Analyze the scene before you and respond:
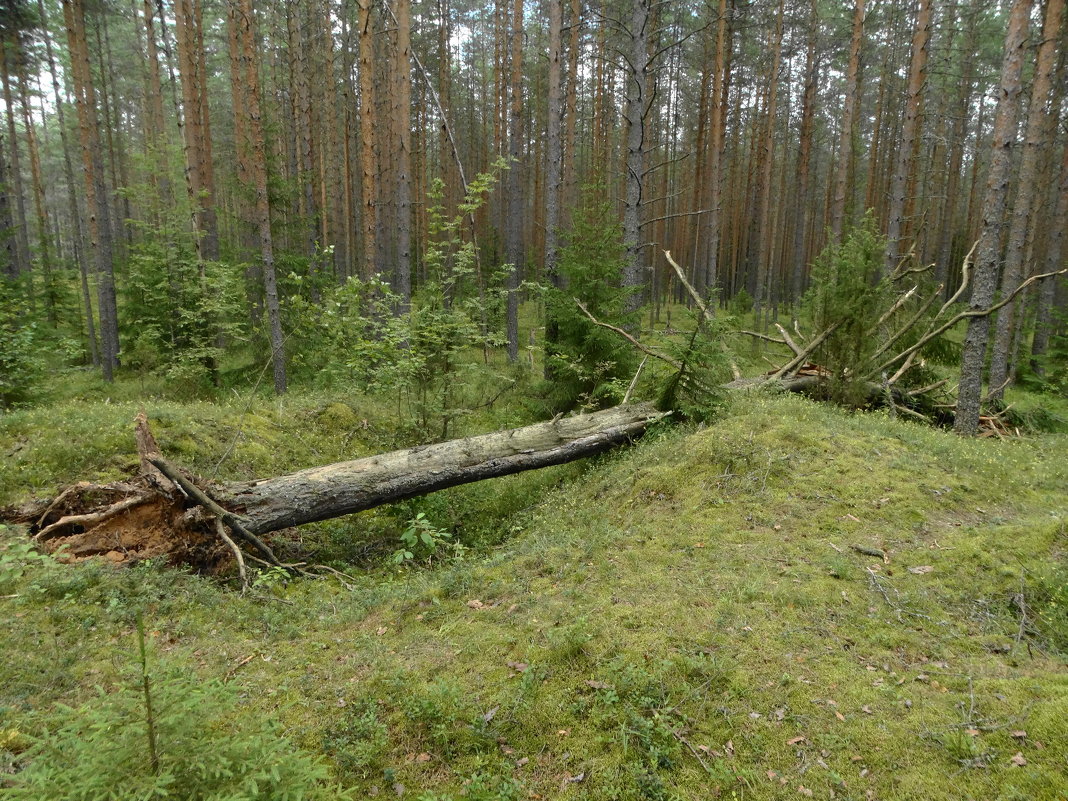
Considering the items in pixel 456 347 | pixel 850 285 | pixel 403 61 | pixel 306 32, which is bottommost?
pixel 456 347

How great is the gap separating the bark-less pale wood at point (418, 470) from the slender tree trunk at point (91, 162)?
1285 centimetres

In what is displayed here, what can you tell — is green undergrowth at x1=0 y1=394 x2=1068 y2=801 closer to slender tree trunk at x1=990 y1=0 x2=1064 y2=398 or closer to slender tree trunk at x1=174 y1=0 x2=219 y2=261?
slender tree trunk at x1=990 y1=0 x2=1064 y2=398

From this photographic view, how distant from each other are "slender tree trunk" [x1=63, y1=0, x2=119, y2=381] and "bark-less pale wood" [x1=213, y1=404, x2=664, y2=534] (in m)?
12.8

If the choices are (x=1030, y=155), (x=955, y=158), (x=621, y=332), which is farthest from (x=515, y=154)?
(x=955, y=158)

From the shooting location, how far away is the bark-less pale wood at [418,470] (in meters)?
6.22

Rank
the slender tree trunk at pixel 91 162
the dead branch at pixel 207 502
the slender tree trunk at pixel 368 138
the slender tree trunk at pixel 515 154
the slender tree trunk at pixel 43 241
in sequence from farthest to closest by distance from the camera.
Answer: the slender tree trunk at pixel 43 241
the slender tree trunk at pixel 515 154
the slender tree trunk at pixel 91 162
the slender tree trunk at pixel 368 138
the dead branch at pixel 207 502

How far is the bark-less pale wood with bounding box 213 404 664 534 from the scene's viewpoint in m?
6.22

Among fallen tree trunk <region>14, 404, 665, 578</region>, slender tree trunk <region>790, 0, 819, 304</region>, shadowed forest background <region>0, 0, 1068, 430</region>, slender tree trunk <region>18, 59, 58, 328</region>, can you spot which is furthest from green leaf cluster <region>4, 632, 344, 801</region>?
slender tree trunk <region>790, 0, 819, 304</region>

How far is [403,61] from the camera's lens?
11781 millimetres

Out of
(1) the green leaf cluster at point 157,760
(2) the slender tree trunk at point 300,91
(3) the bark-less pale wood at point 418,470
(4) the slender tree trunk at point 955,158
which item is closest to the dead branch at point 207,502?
(3) the bark-less pale wood at point 418,470

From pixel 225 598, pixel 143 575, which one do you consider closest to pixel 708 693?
pixel 225 598

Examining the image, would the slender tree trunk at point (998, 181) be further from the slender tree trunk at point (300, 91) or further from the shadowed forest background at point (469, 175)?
the slender tree trunk at point (300, 91)

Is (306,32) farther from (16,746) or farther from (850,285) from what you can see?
(16,746)

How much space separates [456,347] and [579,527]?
151 inches
